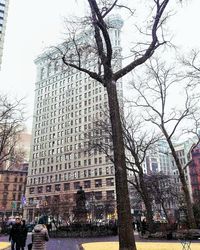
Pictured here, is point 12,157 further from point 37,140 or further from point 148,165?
point 148,165

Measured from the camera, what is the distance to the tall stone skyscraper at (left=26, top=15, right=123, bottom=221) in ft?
272

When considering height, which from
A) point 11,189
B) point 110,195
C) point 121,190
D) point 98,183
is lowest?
point 121,190

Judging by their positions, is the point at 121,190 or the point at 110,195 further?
the point at 110,195

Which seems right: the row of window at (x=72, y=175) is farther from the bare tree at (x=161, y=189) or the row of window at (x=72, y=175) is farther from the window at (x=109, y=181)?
the bare tree at (x=161, y=189)

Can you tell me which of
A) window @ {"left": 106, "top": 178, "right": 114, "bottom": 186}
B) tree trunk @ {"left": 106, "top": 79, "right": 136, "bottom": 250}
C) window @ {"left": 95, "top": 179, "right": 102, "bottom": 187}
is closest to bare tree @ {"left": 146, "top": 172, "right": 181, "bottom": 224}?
tree trunk @ {"left": 106, "top": 79, "right": 136, "bottom": 250}

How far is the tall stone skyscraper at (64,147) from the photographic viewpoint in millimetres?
82938

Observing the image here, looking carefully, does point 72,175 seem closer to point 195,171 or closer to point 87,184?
point 87,184

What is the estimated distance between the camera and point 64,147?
95.4 meters

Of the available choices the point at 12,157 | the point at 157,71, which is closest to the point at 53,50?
the point at 157,71

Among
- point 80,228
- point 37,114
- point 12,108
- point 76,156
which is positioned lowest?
point 80,228

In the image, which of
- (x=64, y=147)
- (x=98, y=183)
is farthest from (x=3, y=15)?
(x=98, y=183)

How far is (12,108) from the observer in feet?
87.9

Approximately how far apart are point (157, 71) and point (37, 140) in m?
87.4

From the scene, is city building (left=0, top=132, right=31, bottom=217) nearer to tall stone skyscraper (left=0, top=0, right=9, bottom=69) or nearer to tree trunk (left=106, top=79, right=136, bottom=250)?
tall stone skyscraper (left=0, top=0, right=9, bottom=69)
